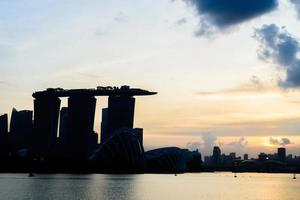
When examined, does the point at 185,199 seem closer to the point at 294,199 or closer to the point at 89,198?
the point at 89,198

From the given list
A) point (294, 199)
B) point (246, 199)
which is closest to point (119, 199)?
point (246, 199)

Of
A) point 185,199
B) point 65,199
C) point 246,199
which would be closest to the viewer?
point 65,199

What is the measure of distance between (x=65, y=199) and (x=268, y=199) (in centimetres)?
4543

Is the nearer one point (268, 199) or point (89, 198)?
point (89, 198)

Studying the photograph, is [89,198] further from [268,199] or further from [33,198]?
[268,199]

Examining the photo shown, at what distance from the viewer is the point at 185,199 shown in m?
114

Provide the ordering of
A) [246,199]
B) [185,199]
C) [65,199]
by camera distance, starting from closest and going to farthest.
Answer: [65,199] < [185,199] < [246,199]

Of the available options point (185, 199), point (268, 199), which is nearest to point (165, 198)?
point (185, 199)

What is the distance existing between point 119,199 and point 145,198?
21.0ft

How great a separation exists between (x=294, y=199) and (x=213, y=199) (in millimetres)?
19346

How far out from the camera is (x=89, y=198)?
108938 mm

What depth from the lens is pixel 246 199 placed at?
398 feet

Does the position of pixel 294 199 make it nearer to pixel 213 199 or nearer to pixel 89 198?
pixel 213 199

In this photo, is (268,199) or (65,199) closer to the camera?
(65,199)
